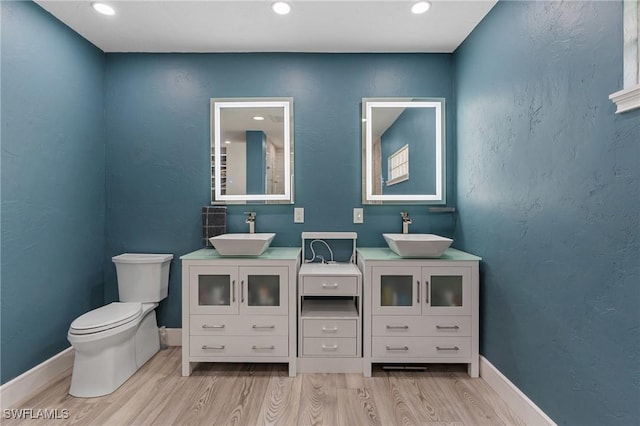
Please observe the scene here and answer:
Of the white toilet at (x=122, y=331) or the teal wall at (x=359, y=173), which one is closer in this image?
the teal wall at (x=359, y=173)

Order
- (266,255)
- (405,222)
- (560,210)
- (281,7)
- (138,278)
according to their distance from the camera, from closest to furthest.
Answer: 1. (560,210)
2. (281,7)
3. (266,255)
4. (138,278)
5. (405,222)

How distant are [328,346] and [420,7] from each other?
7.62ft

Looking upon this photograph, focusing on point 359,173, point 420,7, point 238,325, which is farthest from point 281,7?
point 238,325

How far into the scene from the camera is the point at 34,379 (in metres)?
1.87

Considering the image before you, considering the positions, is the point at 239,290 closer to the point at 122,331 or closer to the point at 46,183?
the point at 122,331

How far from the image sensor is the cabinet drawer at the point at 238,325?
202 cm

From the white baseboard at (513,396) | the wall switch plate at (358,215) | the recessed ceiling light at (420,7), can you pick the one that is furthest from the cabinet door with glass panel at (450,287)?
the recessed ceiling light at (420,7)

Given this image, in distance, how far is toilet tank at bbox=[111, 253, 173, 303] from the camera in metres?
2.30

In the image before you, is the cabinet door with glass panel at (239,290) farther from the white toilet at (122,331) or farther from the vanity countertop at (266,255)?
the white toilet at (122,331)

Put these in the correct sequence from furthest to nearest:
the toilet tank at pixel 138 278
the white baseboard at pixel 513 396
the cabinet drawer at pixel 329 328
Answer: the toilet tank at pixel 138 278, the cabinet drawer at pixel 329 328, the white baseboard at pixel 513 396

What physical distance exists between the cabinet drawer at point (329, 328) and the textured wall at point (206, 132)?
73cm

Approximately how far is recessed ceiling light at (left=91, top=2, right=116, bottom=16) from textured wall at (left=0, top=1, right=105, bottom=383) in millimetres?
345

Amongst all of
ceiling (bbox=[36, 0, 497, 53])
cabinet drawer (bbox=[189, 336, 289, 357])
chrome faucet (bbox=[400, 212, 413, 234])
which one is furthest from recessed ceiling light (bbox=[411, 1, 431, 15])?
cabinet drawer (bbox=[189, 336, 289, 357])

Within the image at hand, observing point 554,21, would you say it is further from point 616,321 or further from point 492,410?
point 492,410
